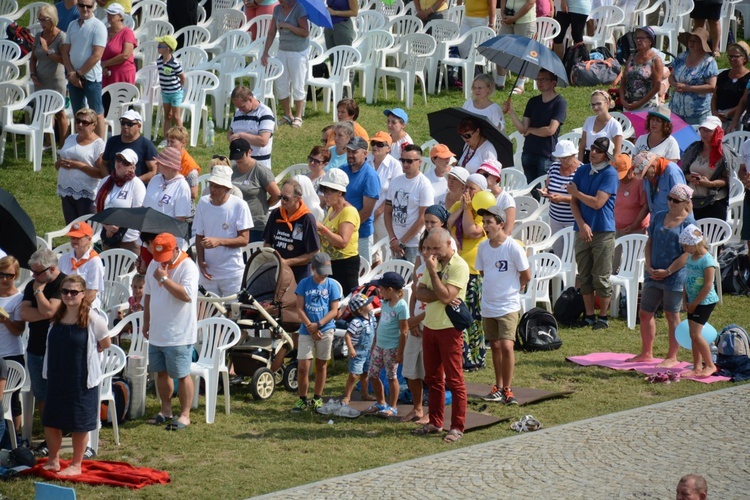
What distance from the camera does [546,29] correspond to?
19.8 meters

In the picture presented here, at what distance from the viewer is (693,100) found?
54.7 feet

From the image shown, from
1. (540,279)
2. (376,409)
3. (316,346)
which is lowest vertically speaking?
(376,409)

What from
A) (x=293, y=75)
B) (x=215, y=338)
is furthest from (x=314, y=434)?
(x=293, y=75)

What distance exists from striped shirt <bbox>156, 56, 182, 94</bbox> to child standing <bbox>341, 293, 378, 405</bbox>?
6.44 meters

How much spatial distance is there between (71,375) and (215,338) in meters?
1.71

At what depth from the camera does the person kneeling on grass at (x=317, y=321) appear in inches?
436

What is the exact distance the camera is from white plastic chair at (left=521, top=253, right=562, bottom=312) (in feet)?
43.3

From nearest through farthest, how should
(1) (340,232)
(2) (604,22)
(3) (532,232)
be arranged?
(1) (340,232) < (3) (532,232) < (2) (604,22)

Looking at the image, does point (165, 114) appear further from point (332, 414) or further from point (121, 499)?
point (121, 499)

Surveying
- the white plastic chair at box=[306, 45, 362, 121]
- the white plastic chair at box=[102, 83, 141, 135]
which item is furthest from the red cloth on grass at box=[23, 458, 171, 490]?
the white plastic chair at box=[306, 45, 362, 121]

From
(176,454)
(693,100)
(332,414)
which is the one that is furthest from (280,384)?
(693,100)

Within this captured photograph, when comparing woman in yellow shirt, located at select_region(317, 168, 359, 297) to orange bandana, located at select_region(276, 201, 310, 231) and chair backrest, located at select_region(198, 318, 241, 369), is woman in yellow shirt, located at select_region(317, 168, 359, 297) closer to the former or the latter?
orange bandana, located at select_region(276, 201, 310, 231)

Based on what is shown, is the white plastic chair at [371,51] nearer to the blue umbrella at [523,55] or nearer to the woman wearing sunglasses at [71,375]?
the blue umbrella at [523,55]

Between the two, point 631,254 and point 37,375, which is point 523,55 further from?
point 37,375
